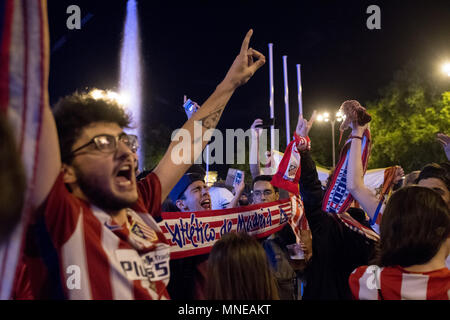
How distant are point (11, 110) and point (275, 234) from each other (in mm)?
3840

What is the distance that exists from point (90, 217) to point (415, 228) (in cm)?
178

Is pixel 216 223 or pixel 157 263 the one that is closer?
pixel 157 263

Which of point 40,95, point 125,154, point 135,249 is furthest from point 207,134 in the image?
point 40,95

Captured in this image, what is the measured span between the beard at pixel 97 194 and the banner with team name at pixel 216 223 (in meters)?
1.51

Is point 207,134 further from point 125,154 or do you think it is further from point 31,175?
point 31,175

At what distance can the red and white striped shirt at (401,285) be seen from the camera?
2197 mm

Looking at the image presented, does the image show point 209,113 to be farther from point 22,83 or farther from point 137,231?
point 22,83

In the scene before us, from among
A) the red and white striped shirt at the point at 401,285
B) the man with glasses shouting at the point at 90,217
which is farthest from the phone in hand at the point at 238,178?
the man with glasses shouting at the point at 90,217

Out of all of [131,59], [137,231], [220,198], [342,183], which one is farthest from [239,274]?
[131,59]

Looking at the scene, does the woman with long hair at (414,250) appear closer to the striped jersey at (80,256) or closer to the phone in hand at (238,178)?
the striped jersey at (80,256)

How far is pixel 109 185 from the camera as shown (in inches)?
68.1

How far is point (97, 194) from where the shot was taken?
1.73 m

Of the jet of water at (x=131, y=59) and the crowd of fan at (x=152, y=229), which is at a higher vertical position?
the jet of water at (x=131, y=59)

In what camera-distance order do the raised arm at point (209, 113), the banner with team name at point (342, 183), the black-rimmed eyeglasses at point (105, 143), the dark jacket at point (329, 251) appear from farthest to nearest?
1. the banner with team name at point (342, 183)
2. the dark jacket at point (329, 251)
3. the raised arm at point (209, 113)
4. the black-rimmed eyeglasses at point (105, 143)
